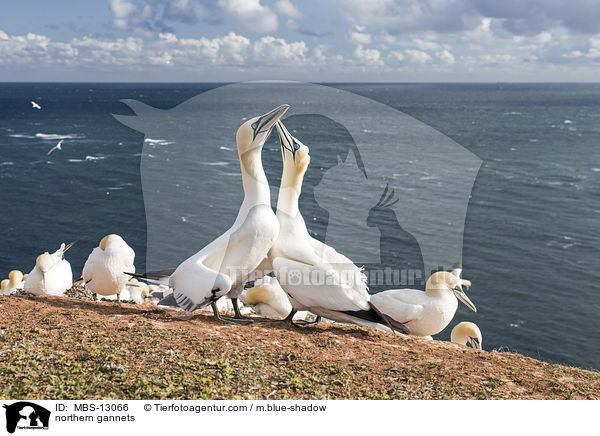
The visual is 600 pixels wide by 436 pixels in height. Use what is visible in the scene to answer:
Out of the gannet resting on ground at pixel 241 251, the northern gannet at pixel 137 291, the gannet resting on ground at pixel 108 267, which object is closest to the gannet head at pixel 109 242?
the gannet resting on ground at pixel 108 267

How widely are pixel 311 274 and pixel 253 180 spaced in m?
1.73

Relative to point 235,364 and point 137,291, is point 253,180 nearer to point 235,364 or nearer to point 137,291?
point 235,364

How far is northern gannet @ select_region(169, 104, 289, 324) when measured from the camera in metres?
8.25

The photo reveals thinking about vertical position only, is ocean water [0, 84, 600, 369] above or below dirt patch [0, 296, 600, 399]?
below

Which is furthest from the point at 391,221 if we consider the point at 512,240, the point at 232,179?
the point at 232,179

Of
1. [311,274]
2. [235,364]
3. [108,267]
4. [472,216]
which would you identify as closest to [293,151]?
[311,274]

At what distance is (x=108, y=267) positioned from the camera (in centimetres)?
1141

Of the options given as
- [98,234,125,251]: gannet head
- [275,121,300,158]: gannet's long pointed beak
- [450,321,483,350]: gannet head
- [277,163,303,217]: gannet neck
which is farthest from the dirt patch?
[450,321,483,350]: gannet head

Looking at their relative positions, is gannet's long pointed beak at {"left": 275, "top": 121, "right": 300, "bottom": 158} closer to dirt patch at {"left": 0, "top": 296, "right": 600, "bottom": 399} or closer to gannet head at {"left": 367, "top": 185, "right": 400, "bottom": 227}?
dirt patch at {"left": 0, "top": 296, "right": 600, "bottom": 399}

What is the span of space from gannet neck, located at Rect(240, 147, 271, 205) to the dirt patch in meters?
1.92
